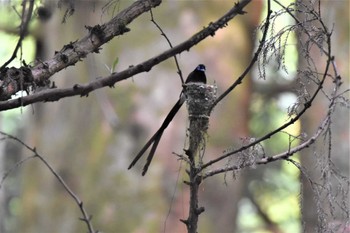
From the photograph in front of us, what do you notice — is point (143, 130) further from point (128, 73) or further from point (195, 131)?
point (128, 73)

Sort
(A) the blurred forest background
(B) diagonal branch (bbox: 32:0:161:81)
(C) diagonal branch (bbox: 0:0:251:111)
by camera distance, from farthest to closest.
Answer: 1. (A) the blurred forest background
2. (B) diagonal branch (bbox: 32:0:161:81)
3. (C) diagonal branch (bbox: 0:0:251:111)

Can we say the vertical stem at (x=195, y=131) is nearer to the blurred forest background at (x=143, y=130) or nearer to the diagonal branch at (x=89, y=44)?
the diagonal branch at (x=89, y=44)

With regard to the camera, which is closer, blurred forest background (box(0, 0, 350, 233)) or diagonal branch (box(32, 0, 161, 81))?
diagonal branch (box(32, 0, 161, 81))

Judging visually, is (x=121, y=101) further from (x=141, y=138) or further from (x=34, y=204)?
(x=34, y=204)

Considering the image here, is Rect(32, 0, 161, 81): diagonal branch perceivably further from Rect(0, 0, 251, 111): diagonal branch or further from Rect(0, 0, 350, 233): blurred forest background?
Rect(0, 0, 350, 233): blurred forest background

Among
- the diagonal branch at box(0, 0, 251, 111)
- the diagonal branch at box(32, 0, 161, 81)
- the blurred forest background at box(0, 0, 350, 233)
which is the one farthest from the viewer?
the blurred forest background at box(0, 0, 350, 233)

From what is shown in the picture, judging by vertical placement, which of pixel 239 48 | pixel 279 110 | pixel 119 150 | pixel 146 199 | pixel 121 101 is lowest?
pixel 146 199

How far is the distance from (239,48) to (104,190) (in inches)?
46.7

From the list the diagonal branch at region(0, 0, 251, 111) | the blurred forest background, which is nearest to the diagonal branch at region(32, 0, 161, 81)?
the diagonal branch at region(0, 0, 251, 111)

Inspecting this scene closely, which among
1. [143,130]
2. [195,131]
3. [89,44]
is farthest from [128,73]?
[143,130]

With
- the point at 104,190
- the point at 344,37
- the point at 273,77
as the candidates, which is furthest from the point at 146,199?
the point at 273,77

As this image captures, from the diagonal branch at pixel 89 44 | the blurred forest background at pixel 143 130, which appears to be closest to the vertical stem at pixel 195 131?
the diagonal branch at pixel 89 44

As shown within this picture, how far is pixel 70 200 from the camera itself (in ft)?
13.1

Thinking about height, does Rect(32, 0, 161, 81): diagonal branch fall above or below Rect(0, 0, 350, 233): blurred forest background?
below
